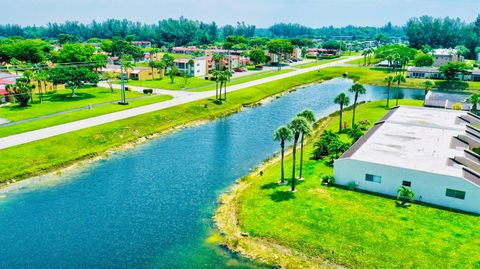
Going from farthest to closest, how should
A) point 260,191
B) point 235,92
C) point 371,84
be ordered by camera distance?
1. point 371,84
2. point 235,92
3. point 260,191

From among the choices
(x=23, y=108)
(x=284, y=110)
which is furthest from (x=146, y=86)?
(x=284, y=110)

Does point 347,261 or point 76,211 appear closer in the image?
point 347,261

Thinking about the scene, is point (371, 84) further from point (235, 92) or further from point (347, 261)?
point (347, 261)

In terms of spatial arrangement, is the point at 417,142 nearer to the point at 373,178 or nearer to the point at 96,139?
the point at 373,178

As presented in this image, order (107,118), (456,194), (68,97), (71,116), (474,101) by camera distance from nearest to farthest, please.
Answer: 1. (456,194)
2. (107,118)
3. (71,116)
4. (474,101)
5. (68,97)

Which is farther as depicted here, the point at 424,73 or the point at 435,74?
the point at 424,73

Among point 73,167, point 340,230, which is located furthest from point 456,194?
point 73,167
